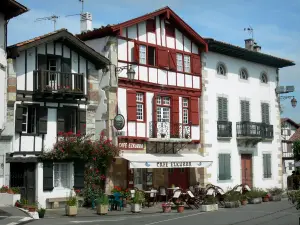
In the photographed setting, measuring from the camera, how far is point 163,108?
84.6ft

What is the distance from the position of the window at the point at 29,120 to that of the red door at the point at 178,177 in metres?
7.85

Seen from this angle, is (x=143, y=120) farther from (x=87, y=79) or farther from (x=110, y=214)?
(x=110, y=214)

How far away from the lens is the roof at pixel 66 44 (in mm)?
20344

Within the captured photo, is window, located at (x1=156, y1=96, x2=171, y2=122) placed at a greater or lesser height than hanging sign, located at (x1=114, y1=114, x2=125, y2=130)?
greater

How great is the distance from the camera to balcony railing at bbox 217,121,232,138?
28062 mm

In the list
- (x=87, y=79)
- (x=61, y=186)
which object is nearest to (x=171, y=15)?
(x=87, y=79)

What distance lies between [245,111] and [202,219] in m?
13.6

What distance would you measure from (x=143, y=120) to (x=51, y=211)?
6.62m

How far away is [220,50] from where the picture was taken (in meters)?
28.5

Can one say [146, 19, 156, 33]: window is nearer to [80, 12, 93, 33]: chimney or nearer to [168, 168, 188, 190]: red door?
[80, 12, 93, 33]: chimney

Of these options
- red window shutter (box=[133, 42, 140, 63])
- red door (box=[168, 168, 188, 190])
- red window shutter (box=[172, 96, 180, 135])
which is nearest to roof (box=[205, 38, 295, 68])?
red window shutter (box=[172, 96, 180, 135])

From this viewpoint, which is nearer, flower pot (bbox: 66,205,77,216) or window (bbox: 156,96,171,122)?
flower pot (bbox: 66,205,77,216)

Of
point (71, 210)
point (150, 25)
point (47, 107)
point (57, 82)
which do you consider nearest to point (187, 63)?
point (150, 25)

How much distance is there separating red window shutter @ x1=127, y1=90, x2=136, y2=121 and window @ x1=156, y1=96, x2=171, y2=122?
66.0 inches
